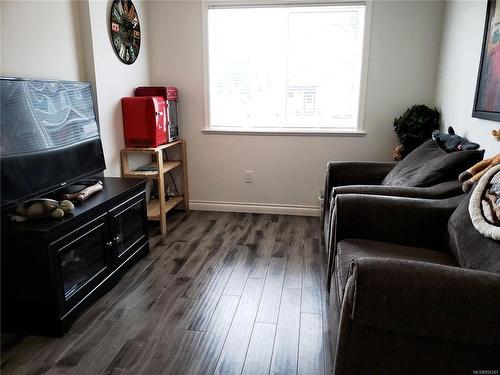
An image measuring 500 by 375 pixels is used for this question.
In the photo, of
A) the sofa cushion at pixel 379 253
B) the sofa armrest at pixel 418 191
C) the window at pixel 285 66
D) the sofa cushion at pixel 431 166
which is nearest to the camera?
the sofa cushion at pixel 379 253

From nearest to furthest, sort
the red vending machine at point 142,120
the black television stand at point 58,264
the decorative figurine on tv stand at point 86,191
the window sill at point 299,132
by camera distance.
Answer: the black television stand at point 58,264
the decorative figurine on tv stand at point 86,191
the red vending machine at point 142,120
the window sill at point 299,132

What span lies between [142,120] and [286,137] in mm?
1388

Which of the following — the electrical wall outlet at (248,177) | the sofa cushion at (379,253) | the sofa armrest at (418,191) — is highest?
the sofa armrest at (418,191)

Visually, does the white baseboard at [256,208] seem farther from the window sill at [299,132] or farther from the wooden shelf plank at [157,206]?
the window sill at [299,132]

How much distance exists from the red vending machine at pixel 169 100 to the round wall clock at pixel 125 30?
280mm

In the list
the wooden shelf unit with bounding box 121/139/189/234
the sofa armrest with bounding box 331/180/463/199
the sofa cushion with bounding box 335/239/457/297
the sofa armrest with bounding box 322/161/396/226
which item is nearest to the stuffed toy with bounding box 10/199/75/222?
the wooden shelf unit with bounding box 121/139/189/234

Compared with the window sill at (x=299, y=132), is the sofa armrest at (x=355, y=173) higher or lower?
lower

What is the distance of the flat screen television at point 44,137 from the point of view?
5.83ft

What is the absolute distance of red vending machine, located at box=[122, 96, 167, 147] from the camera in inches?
119

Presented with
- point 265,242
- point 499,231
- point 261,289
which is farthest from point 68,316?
point 499,231

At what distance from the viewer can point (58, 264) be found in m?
1.79

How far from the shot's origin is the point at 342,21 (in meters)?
3.30

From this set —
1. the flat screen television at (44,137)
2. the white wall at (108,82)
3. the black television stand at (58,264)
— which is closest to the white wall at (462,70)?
Answer: the black television stand at (58,264)

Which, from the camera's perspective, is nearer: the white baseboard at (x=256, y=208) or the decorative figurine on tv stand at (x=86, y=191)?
the decorative figurine on tv stand at (x=86, y=191)
